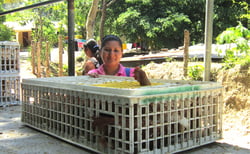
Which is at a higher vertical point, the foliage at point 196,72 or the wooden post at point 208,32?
the wooden post at point 208,32

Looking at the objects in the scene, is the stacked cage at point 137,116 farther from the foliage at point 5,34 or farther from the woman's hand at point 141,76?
the foliage at point 5,34

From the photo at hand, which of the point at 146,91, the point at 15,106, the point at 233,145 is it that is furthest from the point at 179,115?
the point at 15,106

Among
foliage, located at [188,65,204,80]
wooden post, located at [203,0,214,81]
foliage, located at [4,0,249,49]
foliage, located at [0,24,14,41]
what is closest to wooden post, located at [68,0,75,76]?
foliage, located at [188,65,204,80]

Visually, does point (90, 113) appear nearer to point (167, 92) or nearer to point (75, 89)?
point (75, 89)

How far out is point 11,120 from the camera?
453cm

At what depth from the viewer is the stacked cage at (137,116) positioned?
8.18 feet

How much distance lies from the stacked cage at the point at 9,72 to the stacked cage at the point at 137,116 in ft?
8.97

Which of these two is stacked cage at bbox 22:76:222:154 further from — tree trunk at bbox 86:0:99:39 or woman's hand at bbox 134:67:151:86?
tree trunk at bbox 86:0:99:39

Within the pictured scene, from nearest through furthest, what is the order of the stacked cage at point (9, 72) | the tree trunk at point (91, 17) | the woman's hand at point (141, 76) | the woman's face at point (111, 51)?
the woman's hand at point (141, 76) < the woman's face at point (111, 51) < the stacked cage at point (9, 72) < the tree trunk at point (91, 17)

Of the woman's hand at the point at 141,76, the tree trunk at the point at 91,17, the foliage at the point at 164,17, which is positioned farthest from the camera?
the foliage at the point at 164,17

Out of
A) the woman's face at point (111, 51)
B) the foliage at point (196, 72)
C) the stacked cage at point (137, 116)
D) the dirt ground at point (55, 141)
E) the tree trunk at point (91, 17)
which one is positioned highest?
the tree trunk at point (91, 17)

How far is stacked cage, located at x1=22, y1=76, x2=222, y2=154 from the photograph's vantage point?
2494 mm

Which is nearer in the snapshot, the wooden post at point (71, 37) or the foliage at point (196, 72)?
the wooden post at point (71, 37)

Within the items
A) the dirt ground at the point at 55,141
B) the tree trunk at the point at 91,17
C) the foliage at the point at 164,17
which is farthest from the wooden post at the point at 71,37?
the foliage at the point at 164,17
